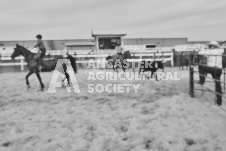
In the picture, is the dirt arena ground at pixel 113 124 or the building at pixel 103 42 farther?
the building at pixel 103 42

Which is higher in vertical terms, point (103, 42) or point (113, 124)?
point (103, 42)

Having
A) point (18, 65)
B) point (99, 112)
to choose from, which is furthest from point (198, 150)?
point (18, 65)

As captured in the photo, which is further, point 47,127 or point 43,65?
point 43,65

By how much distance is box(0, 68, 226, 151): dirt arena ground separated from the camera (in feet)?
10.5

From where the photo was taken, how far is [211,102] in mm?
5395

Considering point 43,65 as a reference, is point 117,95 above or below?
below

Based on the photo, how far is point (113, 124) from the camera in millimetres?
3945

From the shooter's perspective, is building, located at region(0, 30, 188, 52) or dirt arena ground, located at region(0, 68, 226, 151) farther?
building, located at region(0, 30, 188, 52)

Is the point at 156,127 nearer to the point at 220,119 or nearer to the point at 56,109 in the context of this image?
the point at 220,119

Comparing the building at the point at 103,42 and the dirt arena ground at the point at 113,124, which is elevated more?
the building at the point at 103,42

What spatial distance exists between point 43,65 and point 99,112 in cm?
476

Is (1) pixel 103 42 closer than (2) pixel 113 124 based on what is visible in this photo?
No

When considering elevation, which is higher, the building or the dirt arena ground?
the building

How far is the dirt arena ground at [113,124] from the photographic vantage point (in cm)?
321
